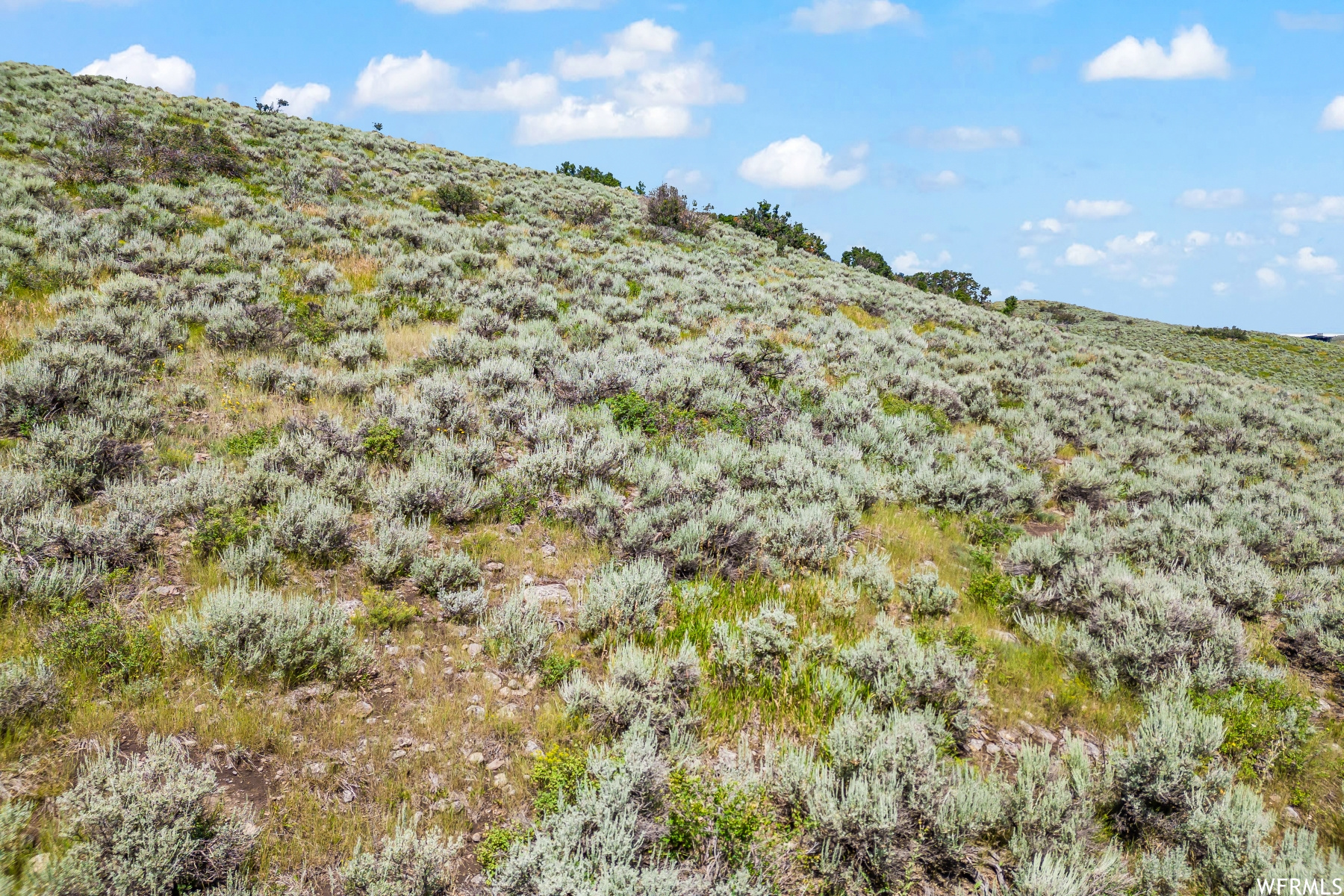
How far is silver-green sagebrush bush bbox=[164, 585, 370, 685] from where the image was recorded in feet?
11.7

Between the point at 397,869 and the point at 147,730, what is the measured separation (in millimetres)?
1861

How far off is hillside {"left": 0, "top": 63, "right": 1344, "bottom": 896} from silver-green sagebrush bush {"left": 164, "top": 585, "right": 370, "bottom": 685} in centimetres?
→ 3

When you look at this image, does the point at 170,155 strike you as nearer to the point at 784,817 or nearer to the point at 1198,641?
the point at 784,817

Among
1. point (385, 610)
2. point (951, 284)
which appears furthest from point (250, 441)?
point (951, 284)

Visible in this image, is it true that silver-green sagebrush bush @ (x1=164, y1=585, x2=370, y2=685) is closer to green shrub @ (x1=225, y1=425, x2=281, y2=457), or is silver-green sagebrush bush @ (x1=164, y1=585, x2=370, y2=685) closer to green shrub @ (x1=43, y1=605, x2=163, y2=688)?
green shrub @ (x1=43, y1=605, x2=163, y2=688)

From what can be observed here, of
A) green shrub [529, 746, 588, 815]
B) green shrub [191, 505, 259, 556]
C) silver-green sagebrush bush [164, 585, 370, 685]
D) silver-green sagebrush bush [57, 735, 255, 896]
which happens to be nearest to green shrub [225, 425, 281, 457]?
green shrub [191, 505, 259, 556]

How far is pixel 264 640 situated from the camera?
11.9 ft

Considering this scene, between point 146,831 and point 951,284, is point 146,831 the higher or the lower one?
the lower one

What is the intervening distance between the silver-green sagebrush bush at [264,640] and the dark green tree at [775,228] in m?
41.1

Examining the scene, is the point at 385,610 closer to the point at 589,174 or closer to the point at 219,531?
the point at 219,531

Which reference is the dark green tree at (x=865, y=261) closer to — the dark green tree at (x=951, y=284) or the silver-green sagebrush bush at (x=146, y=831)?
the dark green tree at (x=951, y=284)

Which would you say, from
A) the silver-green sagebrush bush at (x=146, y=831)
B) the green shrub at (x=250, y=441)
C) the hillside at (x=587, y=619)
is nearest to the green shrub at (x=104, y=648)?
the hillside at (x=587, y=619)

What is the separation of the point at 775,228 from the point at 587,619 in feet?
142

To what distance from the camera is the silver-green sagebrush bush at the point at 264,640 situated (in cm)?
358
